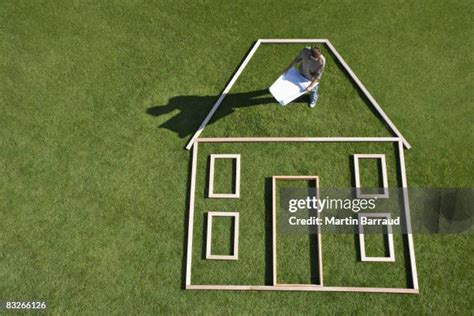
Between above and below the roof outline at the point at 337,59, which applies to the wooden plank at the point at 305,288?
below

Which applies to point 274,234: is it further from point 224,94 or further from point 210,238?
point 224,94

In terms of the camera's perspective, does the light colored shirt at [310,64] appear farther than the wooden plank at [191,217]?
No

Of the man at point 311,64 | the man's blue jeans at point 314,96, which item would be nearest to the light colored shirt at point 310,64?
the man at point 311,64

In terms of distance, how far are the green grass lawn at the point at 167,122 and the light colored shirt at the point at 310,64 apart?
46.1 inches

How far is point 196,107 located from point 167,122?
0.78 meters

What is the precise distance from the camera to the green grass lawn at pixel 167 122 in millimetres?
7180

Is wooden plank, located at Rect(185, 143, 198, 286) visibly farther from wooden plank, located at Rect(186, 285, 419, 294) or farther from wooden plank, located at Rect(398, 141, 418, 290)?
wooden plank, located at Rect(398, 141, 418, 290)

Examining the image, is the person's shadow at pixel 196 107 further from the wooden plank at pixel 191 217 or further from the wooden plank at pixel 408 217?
the wooden plank at pixel 408 217

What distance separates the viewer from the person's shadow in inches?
321

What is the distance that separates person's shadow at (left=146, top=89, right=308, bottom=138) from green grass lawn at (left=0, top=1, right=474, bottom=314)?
0.12 feet

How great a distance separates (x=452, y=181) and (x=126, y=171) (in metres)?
7.32

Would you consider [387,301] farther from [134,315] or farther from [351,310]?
[134,315]

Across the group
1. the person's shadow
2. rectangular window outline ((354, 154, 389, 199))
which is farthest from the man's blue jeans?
rectangular window outline ((354, 154, 389, 199))

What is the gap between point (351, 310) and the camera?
694 centimetres
